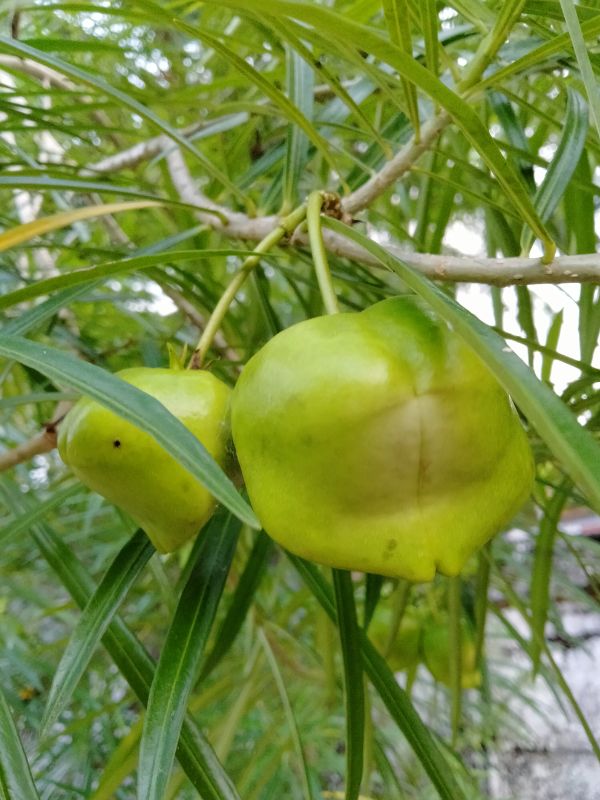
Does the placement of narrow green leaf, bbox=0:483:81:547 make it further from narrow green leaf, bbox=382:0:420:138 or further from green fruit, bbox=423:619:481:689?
green fruit, bbox=423:619:481:689

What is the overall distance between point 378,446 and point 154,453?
0.10 meters

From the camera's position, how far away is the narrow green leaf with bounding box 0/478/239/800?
36 centimetres

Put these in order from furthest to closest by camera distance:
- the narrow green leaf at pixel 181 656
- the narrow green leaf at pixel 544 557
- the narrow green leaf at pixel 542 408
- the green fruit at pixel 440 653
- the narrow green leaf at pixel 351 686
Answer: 1. the green fruit at pixel 440 653
2. the narrow green leaf at pixel 544 557
3. the narrow green leaf at pixel 351 686
4. the narrow green leaf at pixel 181 656
5. the narrow green leaf at pixel 542 408

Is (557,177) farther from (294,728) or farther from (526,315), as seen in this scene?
(294,728)

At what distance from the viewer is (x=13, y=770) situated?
291 millimetres

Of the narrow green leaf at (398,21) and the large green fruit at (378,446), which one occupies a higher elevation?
the narrow green leaf at (398,21)

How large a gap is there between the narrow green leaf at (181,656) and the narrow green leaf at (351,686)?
8 cm

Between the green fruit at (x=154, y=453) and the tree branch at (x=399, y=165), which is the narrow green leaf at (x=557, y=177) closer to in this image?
the tree branch at (x=399, y=165)

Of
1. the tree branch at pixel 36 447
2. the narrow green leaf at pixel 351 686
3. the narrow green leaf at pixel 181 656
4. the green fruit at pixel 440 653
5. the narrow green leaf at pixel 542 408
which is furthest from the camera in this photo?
the green fruit at pixel 440 653

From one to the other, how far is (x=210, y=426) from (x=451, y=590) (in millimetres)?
435

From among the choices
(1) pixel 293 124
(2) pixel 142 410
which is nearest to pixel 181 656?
(2) pixel 142 410

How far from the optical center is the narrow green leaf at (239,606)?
1.79ft

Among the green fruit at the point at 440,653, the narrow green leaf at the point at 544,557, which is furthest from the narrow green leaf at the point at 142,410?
the green fruit at the point at 440,653


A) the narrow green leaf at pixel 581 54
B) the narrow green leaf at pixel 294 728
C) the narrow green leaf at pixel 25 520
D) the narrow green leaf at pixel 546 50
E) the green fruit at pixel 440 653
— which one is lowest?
the green fruit at pixel 440 653
